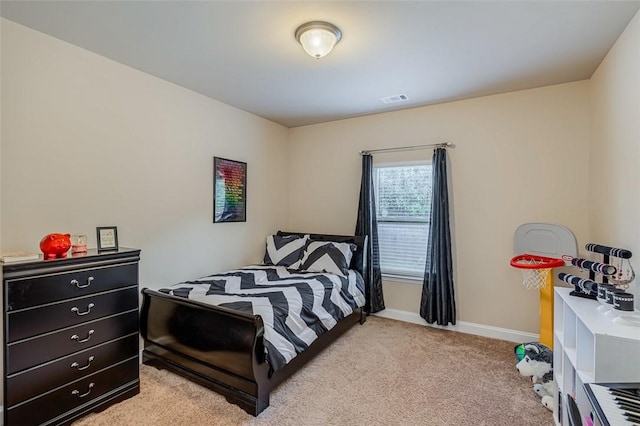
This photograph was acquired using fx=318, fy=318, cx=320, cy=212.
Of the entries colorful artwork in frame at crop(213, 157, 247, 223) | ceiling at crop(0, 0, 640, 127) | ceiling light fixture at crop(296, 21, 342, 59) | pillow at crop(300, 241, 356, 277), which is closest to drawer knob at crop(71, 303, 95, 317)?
colorful artwork in frame at crop(213, 157, 247, 223)

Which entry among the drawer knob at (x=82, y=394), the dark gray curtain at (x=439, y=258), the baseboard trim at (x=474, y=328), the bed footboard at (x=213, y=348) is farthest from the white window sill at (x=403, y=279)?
the drawer knob at (x=82, y=394)

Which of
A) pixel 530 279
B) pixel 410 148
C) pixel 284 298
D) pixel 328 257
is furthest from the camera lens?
pixel 410 148

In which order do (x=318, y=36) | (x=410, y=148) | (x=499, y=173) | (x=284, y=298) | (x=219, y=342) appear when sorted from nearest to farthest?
1. (x=318, y=36)
2. (x=219, y=342)
3. (x=284, y=298)
4. (x=499, y=173)
5. (x=410, y=148)

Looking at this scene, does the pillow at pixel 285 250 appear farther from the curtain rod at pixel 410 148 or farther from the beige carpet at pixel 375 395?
the curtain rod at pixel 410 148

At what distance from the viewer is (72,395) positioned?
77.3 inches

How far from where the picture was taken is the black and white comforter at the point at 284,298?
2236mm

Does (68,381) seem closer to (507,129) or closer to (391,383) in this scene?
(391,383)

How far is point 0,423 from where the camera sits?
1.87 m

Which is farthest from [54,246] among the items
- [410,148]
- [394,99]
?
[410,148]

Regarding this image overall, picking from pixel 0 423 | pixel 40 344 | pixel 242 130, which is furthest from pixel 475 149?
pixel 0 423

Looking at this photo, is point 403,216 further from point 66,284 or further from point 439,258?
point 66,284

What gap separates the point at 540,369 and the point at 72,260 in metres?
3.29

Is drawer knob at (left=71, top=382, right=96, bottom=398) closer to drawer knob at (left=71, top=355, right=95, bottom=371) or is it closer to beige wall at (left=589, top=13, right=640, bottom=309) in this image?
drawer knob at (left=71, top=355, right=95, bottom=371)

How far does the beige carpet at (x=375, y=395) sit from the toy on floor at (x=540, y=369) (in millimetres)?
60
